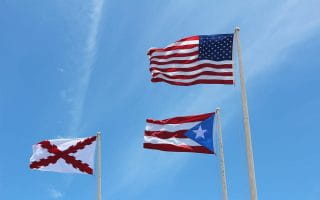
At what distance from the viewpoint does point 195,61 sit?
22969mm

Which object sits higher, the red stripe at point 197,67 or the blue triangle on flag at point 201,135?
the red stripe at point 197,67

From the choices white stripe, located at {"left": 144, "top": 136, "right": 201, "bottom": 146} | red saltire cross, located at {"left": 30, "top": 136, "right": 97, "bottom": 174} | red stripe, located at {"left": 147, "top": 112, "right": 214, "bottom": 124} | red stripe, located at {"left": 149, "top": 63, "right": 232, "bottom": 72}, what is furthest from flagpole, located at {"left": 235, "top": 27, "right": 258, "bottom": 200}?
red saltire cross, located at {"left": 30, "top": 136, "right": 97, "bottom": 174}

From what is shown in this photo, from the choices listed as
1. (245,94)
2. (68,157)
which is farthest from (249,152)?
(68,157)

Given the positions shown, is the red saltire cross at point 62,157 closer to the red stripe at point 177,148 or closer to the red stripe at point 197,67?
the red stripe at point 177,148

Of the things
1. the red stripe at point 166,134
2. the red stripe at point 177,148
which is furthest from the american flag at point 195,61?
the red stripe at point 177,148

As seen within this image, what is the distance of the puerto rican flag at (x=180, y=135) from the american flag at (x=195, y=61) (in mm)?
2211

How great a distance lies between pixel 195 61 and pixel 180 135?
11.1 ft

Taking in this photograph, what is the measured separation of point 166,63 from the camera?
23781 mm

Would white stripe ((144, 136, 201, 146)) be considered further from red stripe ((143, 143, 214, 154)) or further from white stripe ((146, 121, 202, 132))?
white stripe ((146, 121, 202, 132))

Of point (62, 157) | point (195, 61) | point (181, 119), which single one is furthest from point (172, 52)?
point (62, 157)

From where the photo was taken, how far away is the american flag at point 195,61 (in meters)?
22.4

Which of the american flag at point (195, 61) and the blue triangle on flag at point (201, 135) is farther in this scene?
the blue triangle on flag at point (201, 135)

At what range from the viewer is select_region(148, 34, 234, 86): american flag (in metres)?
22.4

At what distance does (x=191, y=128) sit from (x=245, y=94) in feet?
15.2
